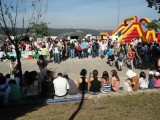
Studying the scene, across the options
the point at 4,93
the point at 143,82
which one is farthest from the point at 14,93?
the point at 143,82

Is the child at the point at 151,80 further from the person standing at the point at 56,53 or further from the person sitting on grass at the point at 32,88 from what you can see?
the person standing at the point at 56,53

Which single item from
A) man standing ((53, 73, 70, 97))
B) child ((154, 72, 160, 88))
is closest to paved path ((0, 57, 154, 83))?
child ((154, 72, 160, 88))

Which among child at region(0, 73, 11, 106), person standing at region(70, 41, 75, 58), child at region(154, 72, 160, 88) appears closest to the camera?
child at region(0, 73, 11, 106)

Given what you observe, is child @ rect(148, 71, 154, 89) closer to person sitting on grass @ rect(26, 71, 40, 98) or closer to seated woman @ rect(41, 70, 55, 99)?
seated woman @ rect(41, 70, 55, 99)

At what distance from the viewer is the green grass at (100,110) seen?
7574mm

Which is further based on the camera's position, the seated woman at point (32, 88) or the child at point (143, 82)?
the child at point (143, 82)

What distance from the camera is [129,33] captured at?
32031 mm

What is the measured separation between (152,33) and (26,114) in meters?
26.8

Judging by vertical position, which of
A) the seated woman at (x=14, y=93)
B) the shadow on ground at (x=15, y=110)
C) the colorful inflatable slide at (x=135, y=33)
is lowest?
the shadow on ground at (x=15, y=110)

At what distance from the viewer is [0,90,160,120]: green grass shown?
7.57m

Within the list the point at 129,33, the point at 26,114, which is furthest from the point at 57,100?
the point at 129,33

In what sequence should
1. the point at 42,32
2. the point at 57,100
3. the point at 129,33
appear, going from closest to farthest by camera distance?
the point at 57,100 < the point at 129,33 < the point at 42,32

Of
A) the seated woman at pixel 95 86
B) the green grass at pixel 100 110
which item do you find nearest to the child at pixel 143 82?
the green grass at pixel 100 110

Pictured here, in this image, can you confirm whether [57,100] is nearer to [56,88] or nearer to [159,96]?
[56,88]
